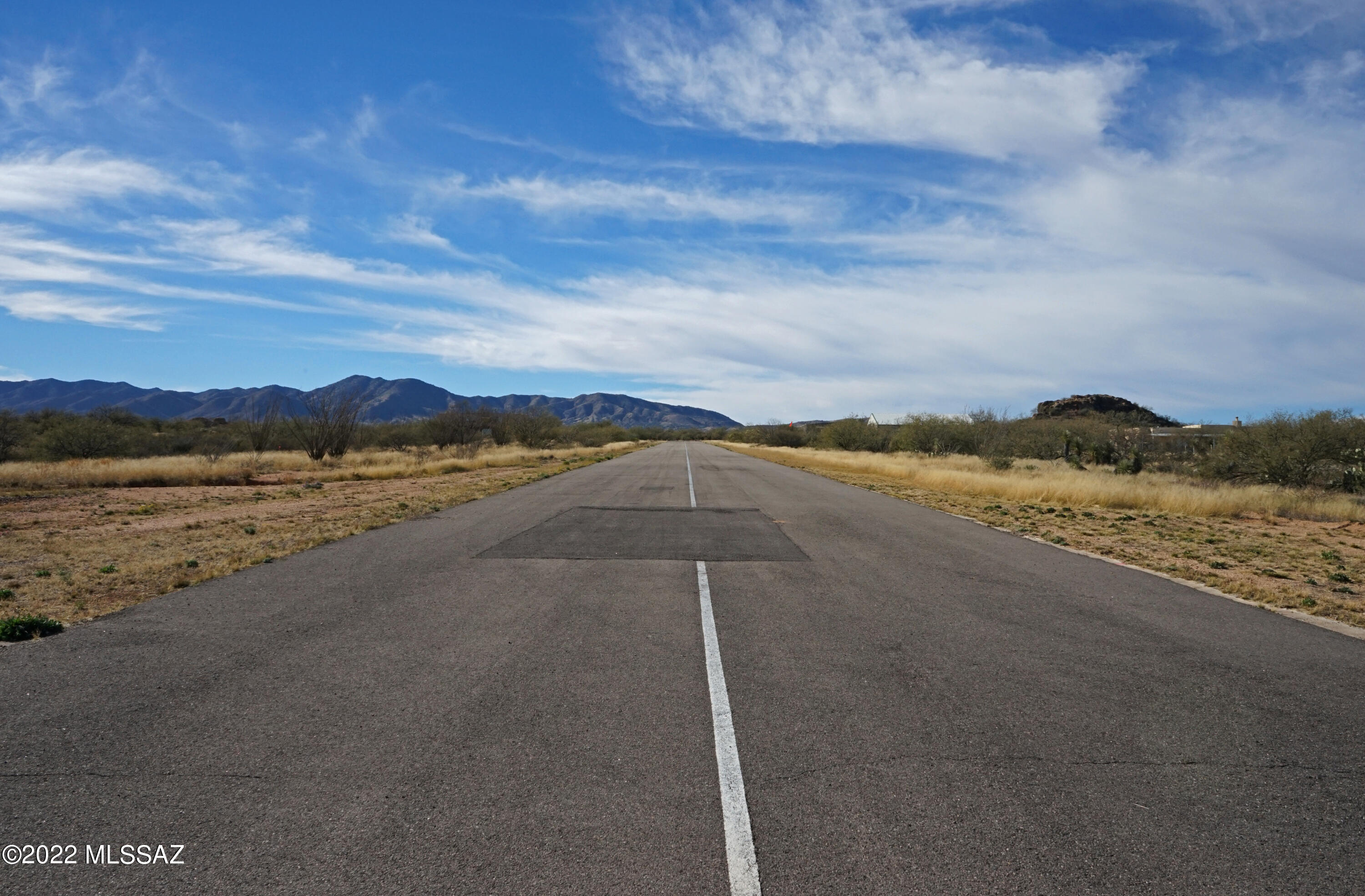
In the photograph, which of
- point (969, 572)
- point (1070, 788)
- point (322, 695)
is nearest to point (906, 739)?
point (1070, 788)

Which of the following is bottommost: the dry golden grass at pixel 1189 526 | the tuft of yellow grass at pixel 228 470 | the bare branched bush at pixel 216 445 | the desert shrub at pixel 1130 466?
the tuft of yellow grass at pixel 228 470

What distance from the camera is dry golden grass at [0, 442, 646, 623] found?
7.95 metres

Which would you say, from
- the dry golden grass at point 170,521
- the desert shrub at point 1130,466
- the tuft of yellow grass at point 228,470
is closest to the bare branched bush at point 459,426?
the tuft of yellow grass at point 228,470

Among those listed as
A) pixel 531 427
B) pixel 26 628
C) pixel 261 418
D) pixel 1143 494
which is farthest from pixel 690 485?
A: pixel 531 427

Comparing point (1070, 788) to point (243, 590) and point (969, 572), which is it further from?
point (243, 590)

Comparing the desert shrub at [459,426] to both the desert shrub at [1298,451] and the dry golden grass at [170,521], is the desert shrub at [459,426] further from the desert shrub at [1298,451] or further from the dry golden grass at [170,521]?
the desert shrub at [1298,451]

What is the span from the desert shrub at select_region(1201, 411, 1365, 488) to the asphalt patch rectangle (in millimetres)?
22766

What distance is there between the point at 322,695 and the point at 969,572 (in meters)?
7.67

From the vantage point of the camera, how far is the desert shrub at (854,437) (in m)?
72.6

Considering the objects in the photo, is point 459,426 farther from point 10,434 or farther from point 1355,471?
point 1355,471

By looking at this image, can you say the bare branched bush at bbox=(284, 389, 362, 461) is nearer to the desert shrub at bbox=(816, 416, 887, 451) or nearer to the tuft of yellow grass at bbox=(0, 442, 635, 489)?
the tuft of yellow grass at bbox=(0, 442, 635, 489)

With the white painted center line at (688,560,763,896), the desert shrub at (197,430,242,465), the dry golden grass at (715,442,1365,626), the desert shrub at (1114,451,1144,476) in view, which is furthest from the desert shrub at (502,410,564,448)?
the white painted center line at (688,560,763,896)

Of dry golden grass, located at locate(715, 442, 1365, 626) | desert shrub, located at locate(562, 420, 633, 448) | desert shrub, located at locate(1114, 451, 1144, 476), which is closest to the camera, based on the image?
dry golden grass, located at locate(715, 442, 1365, 626)

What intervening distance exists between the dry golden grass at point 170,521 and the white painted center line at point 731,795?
5.88 m
